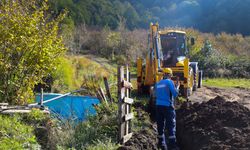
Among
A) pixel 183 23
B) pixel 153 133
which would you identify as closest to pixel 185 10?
pixel 183 23

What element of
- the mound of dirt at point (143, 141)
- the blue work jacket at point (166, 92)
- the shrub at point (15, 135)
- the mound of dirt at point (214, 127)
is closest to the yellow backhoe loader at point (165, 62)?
the mound of dirt at point (214, 127)

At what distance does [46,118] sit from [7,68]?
1.81 m

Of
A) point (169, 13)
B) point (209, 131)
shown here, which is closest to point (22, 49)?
point (209, 131)

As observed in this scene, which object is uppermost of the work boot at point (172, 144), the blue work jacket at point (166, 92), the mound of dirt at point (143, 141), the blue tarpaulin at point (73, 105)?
the blue work jacket at point (166, 92)

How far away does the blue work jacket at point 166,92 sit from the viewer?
33.9ft

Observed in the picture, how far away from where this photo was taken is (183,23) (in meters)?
60.6

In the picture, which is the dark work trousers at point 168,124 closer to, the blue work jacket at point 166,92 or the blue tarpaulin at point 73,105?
the blue work jacket at point 166,92

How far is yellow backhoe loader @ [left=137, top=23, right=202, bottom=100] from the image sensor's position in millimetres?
15445

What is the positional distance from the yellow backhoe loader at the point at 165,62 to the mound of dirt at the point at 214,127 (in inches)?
68.1

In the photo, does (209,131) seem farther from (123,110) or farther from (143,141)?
(123,110)

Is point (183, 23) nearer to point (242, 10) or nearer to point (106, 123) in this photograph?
point (242, 10)

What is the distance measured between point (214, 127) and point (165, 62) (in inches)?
324

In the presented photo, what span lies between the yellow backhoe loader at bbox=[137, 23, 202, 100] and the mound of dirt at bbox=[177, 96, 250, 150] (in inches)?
68.1

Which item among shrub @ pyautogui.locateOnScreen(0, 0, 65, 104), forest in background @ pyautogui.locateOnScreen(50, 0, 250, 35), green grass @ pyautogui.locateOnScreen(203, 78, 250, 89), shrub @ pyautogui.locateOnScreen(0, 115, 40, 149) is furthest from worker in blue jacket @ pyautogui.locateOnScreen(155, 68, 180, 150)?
forest in background @ pyautogui.locateOnScreen(50, 0, 250, 35)
